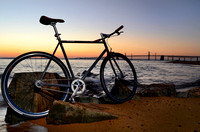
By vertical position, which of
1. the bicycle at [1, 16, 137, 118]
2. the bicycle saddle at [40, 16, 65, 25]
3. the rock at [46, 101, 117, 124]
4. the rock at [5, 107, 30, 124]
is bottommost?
the rock at [5, 107, 30, 124]

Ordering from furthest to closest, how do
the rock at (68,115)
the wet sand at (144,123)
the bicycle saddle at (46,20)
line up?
the bicycle saddle at (46,20)
the rock at (68,115)
the wet sand at (144,123)

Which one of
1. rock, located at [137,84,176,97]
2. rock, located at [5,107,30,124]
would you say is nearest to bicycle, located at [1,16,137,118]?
rock, located at [5,107,30,124]

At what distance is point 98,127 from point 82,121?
302 millimetres

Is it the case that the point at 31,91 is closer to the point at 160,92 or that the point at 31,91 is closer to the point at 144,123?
the point at 144,123

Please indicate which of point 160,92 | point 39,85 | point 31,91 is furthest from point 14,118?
point 160,92

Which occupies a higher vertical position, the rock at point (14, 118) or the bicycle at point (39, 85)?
the bicycle at point (39, 85)

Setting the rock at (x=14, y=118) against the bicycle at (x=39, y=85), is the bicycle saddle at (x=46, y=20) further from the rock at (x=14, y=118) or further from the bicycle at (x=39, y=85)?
the rock at (x=14, y=118)

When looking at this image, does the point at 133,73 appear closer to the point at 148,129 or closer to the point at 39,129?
the point at 148,129

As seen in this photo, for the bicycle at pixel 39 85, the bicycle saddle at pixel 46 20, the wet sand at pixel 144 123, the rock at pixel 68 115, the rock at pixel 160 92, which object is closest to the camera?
the wet sand at pixel 144 123

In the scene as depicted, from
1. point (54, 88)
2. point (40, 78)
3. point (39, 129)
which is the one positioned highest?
point (40, 78)

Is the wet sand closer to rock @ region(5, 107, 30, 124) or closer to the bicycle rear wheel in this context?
rock @ region(5, 107, 30, 124)

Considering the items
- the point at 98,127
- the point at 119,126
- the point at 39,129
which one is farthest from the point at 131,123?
the point at 39,129

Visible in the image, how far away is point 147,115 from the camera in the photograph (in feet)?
9.30

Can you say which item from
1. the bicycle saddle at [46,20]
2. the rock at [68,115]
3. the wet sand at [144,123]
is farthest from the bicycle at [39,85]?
the rock at [68,115]
